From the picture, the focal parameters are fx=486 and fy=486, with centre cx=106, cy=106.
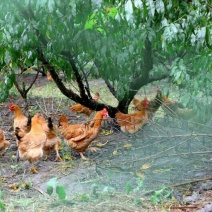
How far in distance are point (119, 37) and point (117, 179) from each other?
6.99 ft

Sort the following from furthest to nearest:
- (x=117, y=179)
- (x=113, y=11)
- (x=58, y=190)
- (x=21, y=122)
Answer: (x=21, y=122) → (x=117, y=179) → (x=113, y=11) → (x=58, y=190)

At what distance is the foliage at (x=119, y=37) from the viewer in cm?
470

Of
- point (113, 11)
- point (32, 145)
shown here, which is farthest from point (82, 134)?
point (113, 11)

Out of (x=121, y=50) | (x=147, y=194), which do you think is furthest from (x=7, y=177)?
(x=121, y=50)

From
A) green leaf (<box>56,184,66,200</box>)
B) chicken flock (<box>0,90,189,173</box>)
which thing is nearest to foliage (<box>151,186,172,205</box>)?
green leaf (<box>56,184,66,200</box>)

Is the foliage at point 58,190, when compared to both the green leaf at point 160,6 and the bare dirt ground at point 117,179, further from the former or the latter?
the green leaf at point 160,6

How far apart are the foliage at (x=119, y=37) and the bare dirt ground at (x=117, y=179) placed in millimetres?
990

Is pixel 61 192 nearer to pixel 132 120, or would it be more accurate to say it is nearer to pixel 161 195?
pixel 161 195

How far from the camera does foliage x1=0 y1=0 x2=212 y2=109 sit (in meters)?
4.70

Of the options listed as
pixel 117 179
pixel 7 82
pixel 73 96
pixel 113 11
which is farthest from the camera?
pixel 73 96

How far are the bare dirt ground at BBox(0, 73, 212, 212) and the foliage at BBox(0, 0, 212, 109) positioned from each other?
99 centimetres

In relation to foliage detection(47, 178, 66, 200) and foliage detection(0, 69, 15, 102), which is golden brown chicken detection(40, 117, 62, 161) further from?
foliage detection(47, 178, 66, 200)

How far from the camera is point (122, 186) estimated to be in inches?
229

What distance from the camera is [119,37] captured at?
7008 millimetres
